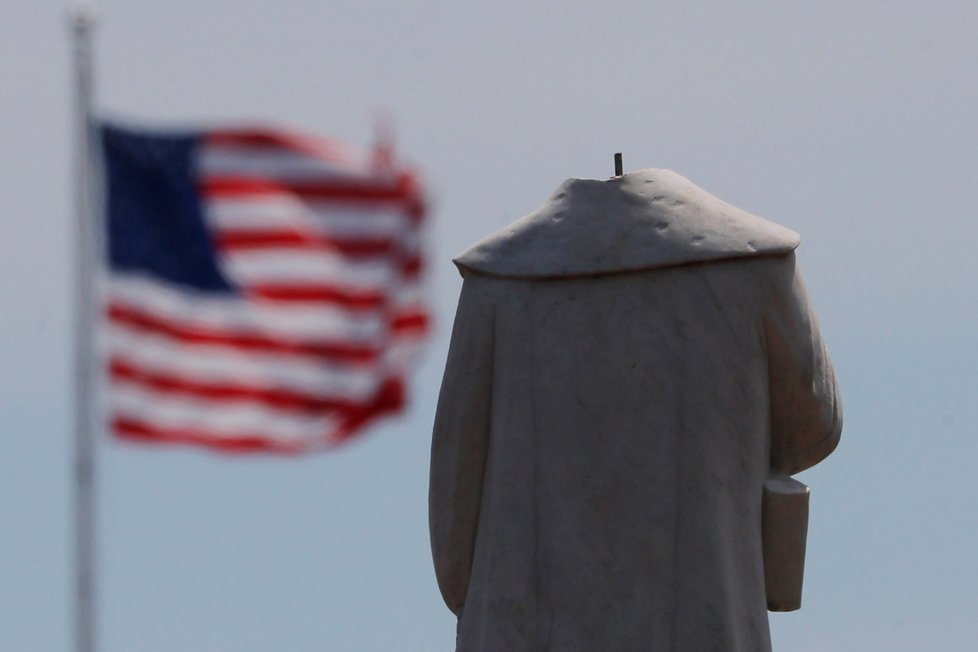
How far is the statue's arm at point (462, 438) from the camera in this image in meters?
12.0

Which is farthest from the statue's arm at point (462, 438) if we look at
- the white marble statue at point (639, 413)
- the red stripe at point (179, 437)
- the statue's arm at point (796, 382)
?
the red stripe at point (179, 437)

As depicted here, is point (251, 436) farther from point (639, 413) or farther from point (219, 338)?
point (639, 413)

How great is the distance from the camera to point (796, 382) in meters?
11.9

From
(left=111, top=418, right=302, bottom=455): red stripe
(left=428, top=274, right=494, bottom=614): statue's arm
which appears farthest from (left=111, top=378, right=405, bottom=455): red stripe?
(left=428, top=274, right=494, bottom=614): statue's arm

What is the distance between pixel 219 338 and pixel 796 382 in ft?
26.9

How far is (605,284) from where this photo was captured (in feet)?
39.0

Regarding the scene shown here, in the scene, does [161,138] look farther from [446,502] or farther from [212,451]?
[446,502]

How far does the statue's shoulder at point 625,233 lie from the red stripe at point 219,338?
298 inches

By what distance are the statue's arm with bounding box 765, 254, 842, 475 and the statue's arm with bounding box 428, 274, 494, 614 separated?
3.35ft

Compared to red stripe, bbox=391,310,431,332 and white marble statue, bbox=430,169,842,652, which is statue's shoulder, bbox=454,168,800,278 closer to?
white marble statue, bbox=430,169,842,652

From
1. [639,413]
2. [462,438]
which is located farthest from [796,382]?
[462,438]

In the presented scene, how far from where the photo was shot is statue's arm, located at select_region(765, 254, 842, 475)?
11.9 metres

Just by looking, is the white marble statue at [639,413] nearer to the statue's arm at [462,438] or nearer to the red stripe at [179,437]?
the statue's arm at [462,438]

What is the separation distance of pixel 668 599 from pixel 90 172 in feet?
26.6
